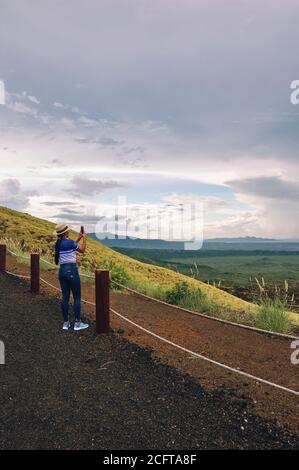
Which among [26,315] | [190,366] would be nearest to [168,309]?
[26,315]

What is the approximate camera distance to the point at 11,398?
18.4ft

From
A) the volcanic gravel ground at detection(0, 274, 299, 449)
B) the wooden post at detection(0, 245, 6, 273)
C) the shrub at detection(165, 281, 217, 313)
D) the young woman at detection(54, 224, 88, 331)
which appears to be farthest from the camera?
the wooden post at detection(0, 245, 6, 273)

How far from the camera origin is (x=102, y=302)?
8453mm

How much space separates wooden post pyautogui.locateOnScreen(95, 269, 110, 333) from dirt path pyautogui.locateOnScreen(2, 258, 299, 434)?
36cm

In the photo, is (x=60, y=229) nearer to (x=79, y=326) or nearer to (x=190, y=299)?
(x=79, y=326)

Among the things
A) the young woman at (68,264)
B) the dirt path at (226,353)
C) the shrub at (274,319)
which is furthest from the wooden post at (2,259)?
the shrub at (274,319)

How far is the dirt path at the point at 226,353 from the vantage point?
5641mm

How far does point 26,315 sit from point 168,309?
373 cm

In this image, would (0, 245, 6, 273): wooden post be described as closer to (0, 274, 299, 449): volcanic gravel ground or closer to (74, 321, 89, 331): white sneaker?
(74, 321, 89, 331): white sneaker

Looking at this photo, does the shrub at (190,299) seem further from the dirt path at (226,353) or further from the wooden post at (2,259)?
the wooden post at (2,259)

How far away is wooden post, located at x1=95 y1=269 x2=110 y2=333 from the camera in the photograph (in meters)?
8.45

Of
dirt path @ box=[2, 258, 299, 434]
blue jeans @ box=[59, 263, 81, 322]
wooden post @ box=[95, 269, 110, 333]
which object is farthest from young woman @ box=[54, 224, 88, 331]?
dirt path @ box=[2, 258, 299, 434]

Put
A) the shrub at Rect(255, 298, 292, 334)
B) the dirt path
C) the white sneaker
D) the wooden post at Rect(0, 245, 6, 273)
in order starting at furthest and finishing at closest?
the wooden post at Rect(0, 245, 6, 273) → the shrub at Rect(255, 298, 292, 334) → the white sneaker → the dirt path
